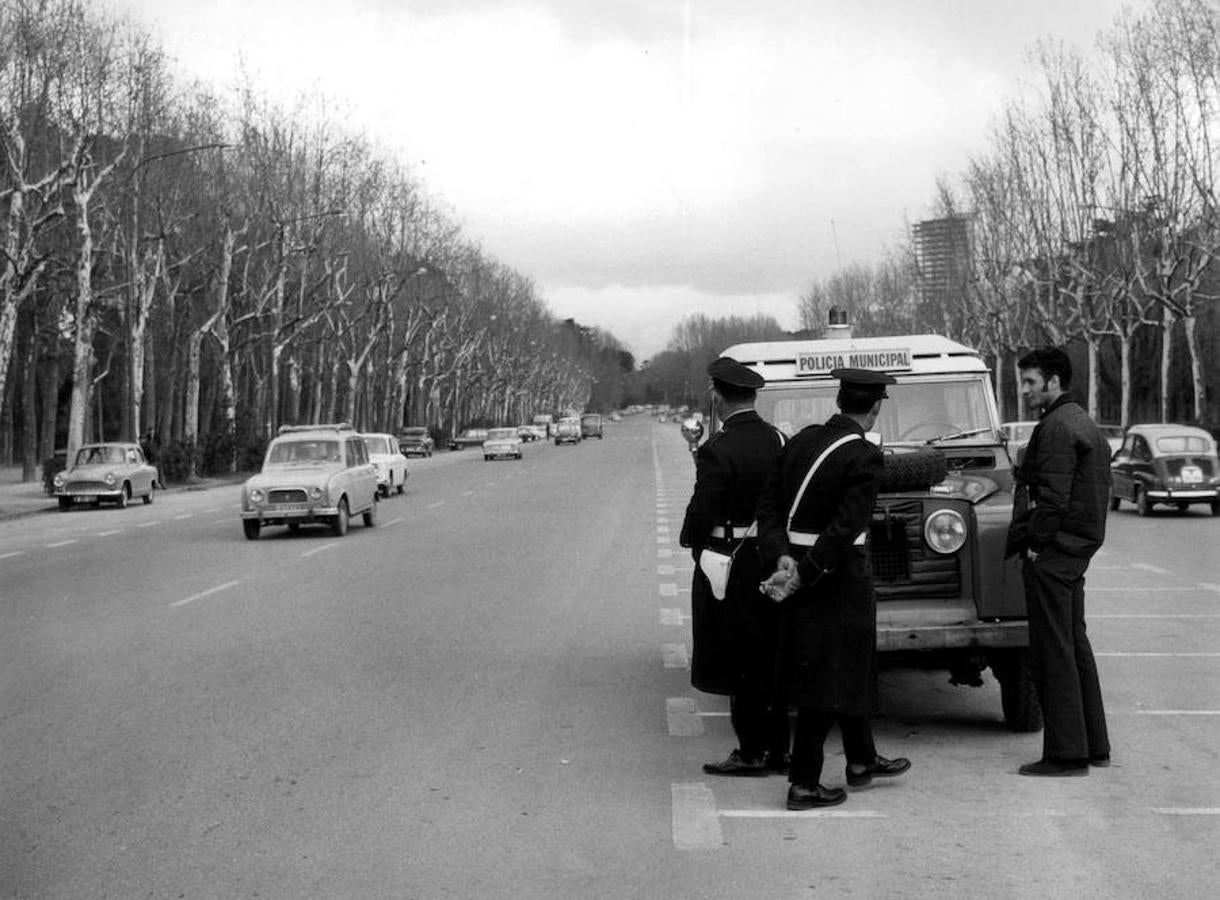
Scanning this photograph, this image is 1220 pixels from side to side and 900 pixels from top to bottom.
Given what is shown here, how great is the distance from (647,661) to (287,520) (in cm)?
1389

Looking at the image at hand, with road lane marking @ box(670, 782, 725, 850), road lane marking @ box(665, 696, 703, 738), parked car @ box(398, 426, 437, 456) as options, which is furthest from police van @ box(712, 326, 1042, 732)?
parked car @ box(398, 426, 437, 456)

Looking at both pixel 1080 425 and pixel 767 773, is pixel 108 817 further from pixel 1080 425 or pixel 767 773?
pixel 1080 425

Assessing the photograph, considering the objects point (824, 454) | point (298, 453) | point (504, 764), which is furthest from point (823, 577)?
point (298, 453)

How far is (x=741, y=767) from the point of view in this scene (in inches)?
281

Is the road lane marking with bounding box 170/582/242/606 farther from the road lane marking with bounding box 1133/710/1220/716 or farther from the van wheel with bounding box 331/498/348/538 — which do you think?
the road lane marking with bounding box 1133/710/1220/716

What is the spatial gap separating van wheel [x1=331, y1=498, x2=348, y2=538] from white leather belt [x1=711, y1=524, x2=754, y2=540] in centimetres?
1728

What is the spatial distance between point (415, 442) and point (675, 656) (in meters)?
67.6

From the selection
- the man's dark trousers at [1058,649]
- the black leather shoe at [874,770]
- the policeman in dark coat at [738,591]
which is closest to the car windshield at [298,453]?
the policeman in dark coat at [738,591]

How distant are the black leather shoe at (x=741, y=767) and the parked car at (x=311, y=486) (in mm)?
17034

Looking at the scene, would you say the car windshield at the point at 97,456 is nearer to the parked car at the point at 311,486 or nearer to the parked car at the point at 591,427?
the parked car at the point at 311,486

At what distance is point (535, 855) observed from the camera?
5809 millimetres

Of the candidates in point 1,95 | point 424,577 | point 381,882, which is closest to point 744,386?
point 381,882

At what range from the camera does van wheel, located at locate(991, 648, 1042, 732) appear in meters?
7.95

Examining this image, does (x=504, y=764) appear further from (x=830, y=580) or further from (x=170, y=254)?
(x=170, y=254)
